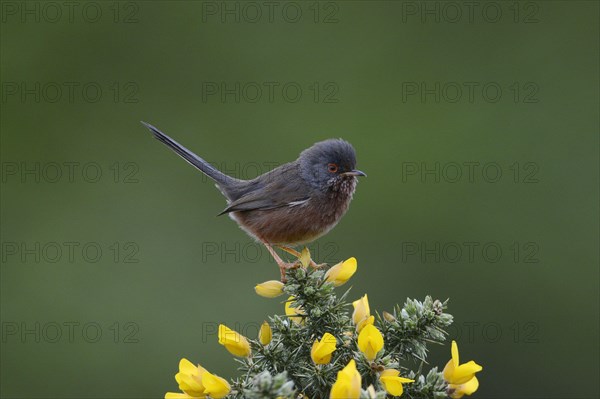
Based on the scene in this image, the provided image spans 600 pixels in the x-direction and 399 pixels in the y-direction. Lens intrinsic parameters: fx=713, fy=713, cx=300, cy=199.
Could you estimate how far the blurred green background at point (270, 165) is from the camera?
24.0 ft

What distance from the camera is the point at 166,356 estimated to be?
709 cm

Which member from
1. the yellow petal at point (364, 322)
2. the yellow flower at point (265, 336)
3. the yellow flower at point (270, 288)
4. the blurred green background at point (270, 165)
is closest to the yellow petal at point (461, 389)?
the yellow petal at point (364, 322)

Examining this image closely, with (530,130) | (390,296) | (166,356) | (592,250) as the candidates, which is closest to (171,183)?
(166,356)

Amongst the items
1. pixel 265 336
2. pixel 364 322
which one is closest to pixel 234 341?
pixel 265 336

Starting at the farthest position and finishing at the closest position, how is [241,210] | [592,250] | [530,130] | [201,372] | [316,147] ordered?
[530,130] → [592,250] → [241,210] → [316,147] → [201,372]

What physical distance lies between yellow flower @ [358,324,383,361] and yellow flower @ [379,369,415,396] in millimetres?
82

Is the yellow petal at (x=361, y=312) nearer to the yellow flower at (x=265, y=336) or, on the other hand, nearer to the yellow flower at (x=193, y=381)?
the yellow flower at (x=265, y=336)

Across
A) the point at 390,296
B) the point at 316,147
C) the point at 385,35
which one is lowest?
the point at 390,296

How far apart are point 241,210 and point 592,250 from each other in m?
4.55

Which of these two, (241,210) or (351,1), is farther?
(351,1)

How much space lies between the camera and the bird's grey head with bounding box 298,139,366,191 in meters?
4.70

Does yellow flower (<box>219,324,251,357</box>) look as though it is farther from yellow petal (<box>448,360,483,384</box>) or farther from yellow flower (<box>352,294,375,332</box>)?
yellow petal (<box>448,360,483,384</box>)

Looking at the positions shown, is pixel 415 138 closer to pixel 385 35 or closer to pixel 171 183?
pixel 385 35

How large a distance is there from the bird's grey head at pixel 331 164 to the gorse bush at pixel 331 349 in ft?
6.33
